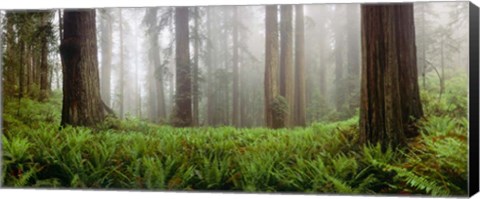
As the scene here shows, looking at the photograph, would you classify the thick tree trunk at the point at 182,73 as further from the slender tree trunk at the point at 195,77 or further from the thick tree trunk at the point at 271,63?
the thick tree trunk at the point at 271,63

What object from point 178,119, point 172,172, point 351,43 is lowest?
point 172,172

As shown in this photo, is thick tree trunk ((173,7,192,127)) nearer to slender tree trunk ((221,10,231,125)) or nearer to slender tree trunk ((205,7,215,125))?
slender tree trunk ((205,7,215,125))

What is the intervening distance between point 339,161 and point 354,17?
1.76 meters

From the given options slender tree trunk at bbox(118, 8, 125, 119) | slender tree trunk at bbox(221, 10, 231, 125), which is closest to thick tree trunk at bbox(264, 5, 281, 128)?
slender tree trunk at bbox(221, 10, 231, 125)

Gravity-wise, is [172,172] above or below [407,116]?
below

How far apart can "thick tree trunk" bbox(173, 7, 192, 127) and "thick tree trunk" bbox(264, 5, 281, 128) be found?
1.00 meters

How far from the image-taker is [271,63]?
33.4 ft

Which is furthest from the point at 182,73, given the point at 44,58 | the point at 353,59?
the point at 353,59

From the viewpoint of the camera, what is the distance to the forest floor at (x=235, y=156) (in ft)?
31.3

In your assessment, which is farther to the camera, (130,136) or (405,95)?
(130,136)

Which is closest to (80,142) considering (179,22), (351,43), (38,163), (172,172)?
(38,163)

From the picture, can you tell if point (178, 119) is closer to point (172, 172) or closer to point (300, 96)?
point (172, 172)

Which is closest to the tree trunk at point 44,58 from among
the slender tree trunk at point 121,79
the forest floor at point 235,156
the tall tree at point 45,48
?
the tall tree at point 45,48

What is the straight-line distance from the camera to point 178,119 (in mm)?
10422
